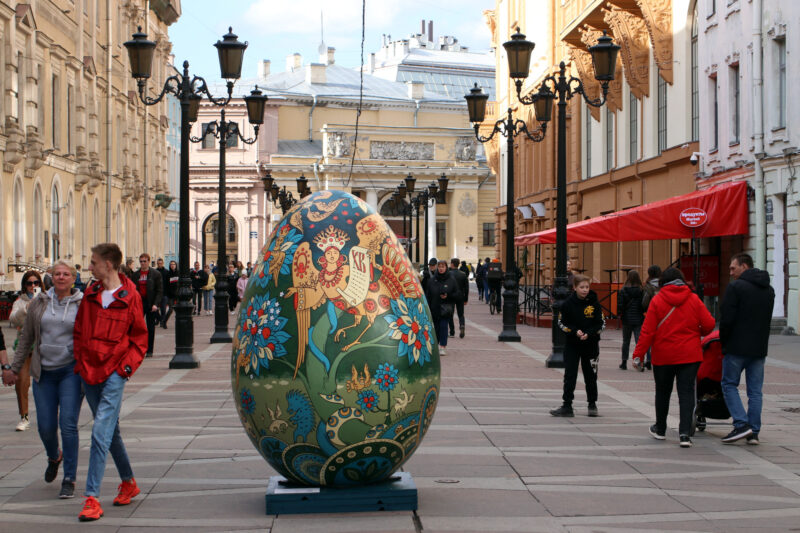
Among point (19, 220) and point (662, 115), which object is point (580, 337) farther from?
point (19, 220)

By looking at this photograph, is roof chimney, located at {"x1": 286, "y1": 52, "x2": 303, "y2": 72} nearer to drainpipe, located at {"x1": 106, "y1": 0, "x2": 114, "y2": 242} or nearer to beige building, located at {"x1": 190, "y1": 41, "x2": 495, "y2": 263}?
beige building, located at {"x1": 190, "y1": 41, "x2": 495, "y2": 263}

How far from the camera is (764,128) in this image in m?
22.2

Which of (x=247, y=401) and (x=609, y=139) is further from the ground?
(x=609, y=139)

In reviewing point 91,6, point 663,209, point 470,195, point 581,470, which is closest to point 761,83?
point 663,209

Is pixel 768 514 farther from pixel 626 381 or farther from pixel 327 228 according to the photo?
pixel 626 381

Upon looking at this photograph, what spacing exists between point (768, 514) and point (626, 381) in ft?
25.5

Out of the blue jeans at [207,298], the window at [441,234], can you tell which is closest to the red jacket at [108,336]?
the blue jeans at [207,298]

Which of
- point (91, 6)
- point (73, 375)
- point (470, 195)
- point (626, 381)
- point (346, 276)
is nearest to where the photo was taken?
point (346, 276)

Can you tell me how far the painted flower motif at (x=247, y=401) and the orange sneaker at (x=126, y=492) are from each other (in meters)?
1.01

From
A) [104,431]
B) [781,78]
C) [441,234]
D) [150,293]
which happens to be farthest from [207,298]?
[441,234]

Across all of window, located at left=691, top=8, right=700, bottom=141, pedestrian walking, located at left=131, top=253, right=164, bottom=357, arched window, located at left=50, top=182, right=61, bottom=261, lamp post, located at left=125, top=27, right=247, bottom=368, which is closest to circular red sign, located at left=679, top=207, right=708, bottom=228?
window, located at left=691, top=8, right=700, bottom=141

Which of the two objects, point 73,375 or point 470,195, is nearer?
point 73,375

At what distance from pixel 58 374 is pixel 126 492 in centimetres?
95

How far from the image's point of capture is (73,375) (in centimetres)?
736
